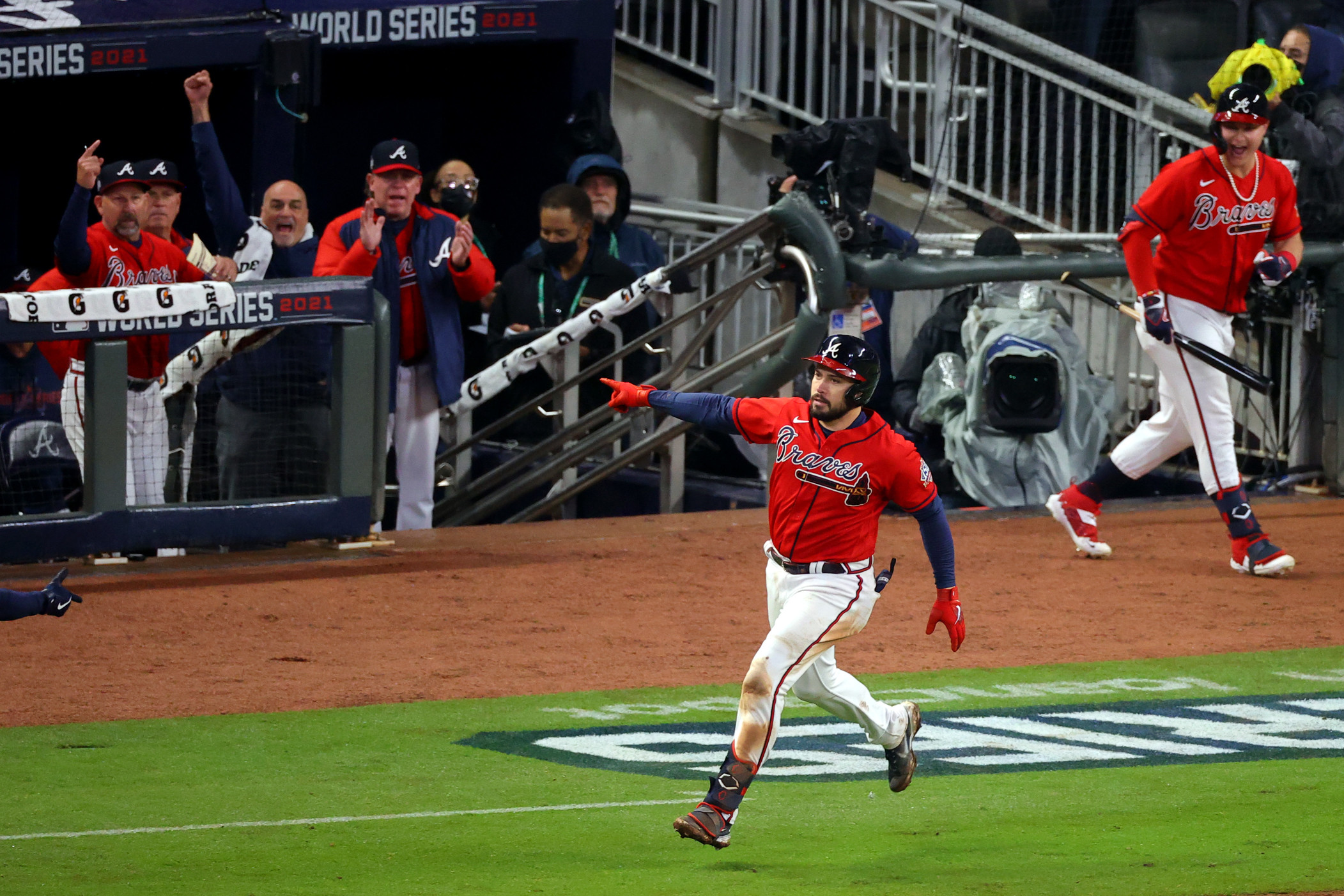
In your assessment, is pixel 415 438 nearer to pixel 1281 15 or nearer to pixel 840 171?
pixel 840 171

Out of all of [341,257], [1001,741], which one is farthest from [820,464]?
[341,257]

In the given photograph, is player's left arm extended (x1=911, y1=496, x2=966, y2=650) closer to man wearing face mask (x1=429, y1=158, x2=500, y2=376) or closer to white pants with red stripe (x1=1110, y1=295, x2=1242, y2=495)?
white pants with red stripe (x1=1110, y1=295, x2=1242, y2=495)

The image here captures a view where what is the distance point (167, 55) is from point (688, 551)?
4315mm

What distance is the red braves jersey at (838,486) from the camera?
593cm

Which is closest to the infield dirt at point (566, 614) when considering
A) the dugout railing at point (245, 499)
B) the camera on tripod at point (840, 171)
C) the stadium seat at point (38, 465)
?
the dugout railing at point (245, 499)

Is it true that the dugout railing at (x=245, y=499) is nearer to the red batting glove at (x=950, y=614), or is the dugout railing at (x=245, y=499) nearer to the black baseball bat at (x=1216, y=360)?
the black baseball bat at (x=1216, y=360)

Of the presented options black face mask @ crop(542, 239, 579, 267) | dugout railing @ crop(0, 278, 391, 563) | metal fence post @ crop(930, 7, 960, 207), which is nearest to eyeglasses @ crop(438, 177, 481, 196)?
black face mask @ crop(542, 239, 579, 267)

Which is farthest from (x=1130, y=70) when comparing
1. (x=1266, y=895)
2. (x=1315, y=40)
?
(x=1266, y=895)

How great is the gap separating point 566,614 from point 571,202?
3.11 meters

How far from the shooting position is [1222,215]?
9.61m

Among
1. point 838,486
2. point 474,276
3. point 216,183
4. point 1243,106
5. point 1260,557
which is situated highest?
point 1243,106

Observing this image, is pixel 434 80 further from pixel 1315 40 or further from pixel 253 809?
pixel 253 809

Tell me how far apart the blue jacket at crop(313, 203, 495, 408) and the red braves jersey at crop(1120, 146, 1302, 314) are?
3.31 m

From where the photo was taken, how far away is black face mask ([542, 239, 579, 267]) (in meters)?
11.6
